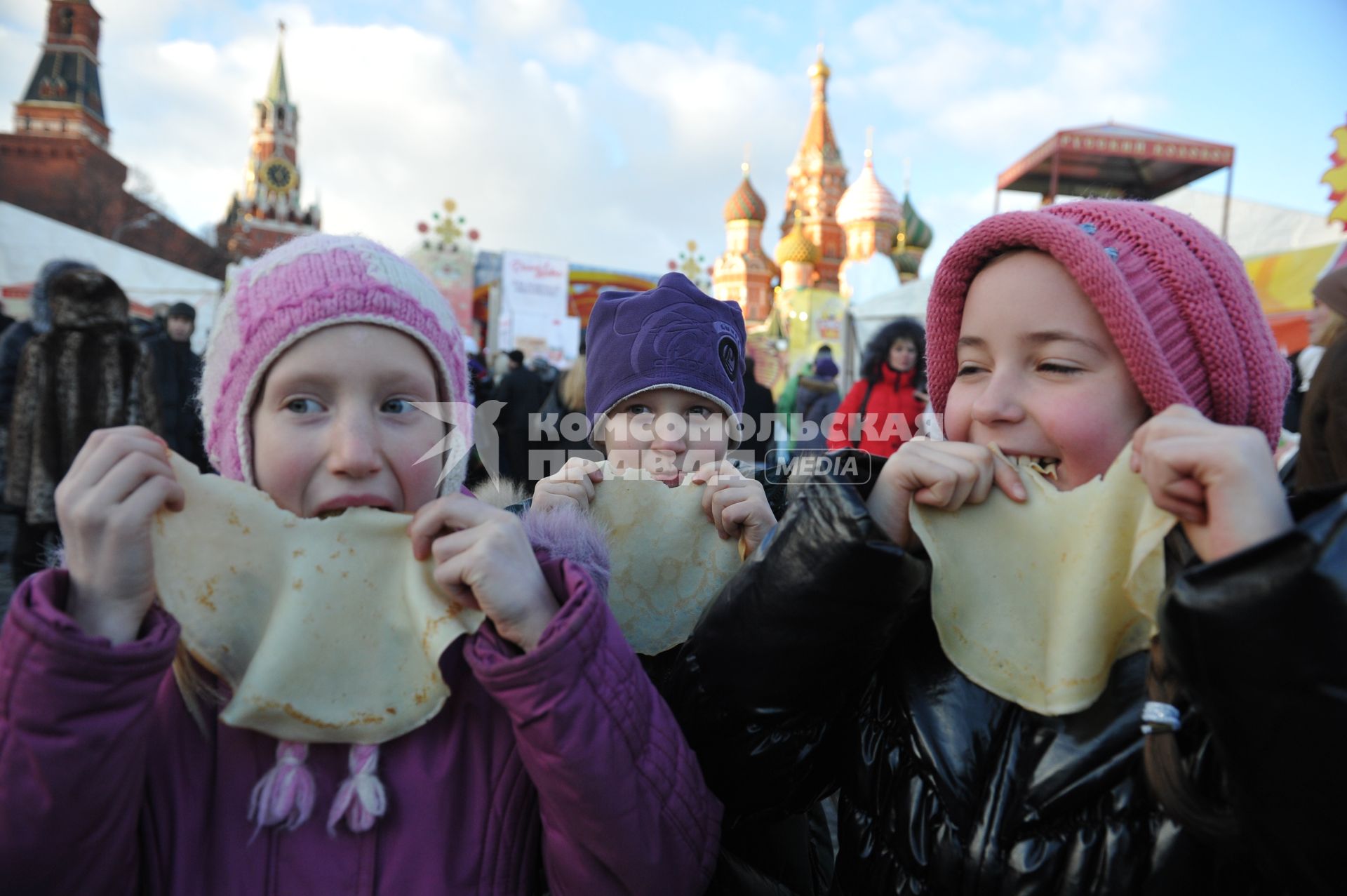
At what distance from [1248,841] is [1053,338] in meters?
0.55

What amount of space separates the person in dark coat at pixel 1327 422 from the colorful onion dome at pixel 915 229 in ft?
99.5

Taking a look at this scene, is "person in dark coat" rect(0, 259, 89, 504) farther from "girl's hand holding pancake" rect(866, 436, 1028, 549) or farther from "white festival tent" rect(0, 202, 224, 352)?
"white festival tent" rect(0, 202, 224, 352)

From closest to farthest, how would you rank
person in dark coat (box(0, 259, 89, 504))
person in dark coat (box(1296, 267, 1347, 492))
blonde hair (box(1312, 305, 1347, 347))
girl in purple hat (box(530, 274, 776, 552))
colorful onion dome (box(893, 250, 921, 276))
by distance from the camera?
1. girl in purple hat (box(530, 274, 776, 552))
2. person in dark coat (box(1296, 267, 1347, 492))
3. blonde hair (box(1312, 305, 1347, 347))
4. person in dark coat (box(0, 259, 89, 504))
5. colorful onion dome (box(893, 250, 921, 276))

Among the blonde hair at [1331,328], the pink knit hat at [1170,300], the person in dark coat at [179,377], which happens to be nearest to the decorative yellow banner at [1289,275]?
the blonde hair at [1331,328]

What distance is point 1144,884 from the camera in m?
0.75

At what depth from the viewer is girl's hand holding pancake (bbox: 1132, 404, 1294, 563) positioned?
0.64 metres

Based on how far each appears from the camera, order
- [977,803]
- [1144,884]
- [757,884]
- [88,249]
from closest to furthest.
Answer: [1144,884]
[977,803]
[757,884]
[88,249]

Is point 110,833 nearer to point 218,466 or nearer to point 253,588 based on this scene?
point 253,588

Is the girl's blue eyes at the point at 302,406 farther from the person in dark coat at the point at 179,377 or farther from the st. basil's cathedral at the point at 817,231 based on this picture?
the st. basil's cathedral at the point at 817,231

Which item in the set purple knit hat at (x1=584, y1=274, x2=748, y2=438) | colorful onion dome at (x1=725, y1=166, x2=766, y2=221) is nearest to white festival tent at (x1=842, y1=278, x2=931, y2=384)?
purple knit hat at (x1=584, y1=274, x2=748, y2=438)

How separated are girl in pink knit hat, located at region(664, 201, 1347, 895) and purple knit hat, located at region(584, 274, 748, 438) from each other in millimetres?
739

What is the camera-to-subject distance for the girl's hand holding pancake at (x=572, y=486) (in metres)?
1.37

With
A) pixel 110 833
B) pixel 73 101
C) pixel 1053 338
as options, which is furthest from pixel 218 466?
pixel 73 101

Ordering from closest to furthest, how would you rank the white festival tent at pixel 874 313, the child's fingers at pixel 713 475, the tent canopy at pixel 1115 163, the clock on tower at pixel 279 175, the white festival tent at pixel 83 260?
1. the child's fingers at pixel 713 475
2. the white festival tent at pixel 874 313
3. the white festival tent at pixel 83 260
4. the tent canopy at pixel 1115 163
5. the clock on tower at pixel 279 175
